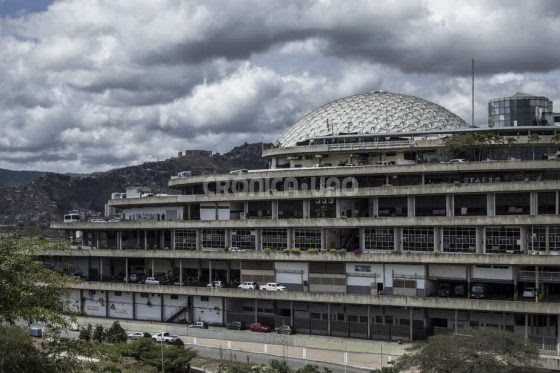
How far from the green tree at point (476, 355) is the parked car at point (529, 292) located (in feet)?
51.5

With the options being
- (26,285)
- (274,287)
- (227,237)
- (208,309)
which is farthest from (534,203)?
(26,285)

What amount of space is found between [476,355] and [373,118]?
54.4m

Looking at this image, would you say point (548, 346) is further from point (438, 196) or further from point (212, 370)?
point (212, 370)

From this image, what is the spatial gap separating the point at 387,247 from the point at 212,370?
2237cm

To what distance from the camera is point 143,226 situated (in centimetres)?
8525

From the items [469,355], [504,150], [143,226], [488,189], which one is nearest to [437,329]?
[488,189]

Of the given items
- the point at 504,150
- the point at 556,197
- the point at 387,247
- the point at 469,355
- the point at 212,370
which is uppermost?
the point at 504,150

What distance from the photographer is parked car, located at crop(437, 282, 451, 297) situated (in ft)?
219

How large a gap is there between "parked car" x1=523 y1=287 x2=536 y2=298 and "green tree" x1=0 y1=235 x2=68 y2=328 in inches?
1946

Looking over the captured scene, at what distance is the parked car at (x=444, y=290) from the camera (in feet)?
219

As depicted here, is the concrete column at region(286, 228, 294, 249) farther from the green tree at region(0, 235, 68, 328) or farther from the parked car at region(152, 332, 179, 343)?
the green tree at region(0, 235, 68, 328)

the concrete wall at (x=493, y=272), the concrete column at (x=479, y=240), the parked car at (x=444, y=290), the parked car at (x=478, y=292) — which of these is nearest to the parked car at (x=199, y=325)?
the parked car at (x=444, y=290)

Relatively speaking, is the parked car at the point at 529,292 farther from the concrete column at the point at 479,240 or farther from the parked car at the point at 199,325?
the parked car at the point at 199,325

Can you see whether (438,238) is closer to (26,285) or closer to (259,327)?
→ (259,327)
